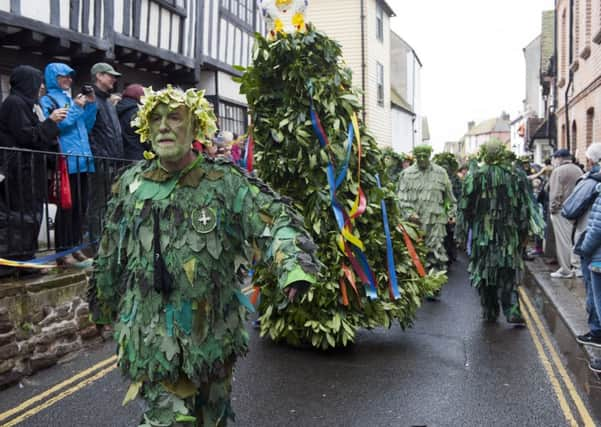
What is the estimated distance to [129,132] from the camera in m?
8.58

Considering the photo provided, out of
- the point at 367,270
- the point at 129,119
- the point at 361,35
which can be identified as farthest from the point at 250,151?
the point at 361,35

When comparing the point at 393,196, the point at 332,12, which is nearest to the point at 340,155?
the point at 393,196

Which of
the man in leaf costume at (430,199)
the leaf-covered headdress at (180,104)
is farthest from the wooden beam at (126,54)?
the leaf-covered headdress at (180,104)

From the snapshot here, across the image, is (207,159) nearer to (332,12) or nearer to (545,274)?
(545,274)

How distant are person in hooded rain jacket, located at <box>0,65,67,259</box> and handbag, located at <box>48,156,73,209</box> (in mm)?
225

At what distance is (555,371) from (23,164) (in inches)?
213

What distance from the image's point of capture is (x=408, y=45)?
40250mm

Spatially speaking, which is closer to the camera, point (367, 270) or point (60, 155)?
point (367, 270)

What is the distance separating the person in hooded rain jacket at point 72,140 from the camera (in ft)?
23.9

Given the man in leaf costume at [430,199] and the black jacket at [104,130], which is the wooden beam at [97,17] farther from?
the man in leaf costume at [430,199]

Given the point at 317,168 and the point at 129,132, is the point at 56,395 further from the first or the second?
the point at 129,132

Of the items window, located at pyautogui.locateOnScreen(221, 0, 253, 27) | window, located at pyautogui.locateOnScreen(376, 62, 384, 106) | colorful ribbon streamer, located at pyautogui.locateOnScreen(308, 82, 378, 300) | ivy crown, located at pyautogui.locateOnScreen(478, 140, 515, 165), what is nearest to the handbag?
colorful ribbon streamer, located at pyautogui.locateOnScreen(308, 82, 378, 300)

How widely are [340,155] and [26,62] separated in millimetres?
6346

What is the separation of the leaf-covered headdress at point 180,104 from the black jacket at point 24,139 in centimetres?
345
